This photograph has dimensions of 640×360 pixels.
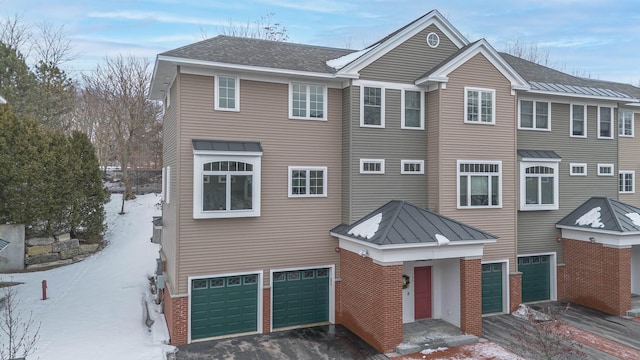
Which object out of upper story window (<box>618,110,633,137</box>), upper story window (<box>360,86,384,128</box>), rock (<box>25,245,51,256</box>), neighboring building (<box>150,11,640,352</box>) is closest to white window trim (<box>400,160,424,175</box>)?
neighboring building (<box>150,11,640,352</box>)

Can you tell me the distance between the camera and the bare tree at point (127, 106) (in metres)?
30.2

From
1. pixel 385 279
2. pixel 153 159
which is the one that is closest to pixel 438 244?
pixel 385 279

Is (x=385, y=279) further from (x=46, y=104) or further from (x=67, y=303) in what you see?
(x=46, y=104)

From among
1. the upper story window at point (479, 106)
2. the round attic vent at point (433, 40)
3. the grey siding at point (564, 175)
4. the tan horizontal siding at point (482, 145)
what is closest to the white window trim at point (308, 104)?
the tan horizontal siding at point (482, 145)

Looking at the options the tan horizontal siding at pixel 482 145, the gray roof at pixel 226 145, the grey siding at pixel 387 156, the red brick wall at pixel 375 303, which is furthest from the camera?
the tan horizontal siding at pixel 482 145

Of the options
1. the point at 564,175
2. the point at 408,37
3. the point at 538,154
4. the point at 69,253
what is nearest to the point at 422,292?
the point at 538,154

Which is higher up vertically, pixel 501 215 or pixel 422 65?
pixel 422 65

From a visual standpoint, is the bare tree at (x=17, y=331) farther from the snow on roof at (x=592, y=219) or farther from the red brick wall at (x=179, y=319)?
the snow on roof at (x=592, y=219)

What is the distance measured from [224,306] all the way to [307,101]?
685cm

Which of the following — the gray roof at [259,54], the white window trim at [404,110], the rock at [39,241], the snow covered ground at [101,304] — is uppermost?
the gray roof at [259,54]

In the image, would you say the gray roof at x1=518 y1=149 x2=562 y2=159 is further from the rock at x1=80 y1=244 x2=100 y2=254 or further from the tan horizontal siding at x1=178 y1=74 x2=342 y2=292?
the rock at x1=80 y1=244 x2=100 y2=254

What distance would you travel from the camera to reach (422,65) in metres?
13.9

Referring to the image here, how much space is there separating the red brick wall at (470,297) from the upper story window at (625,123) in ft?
37.6

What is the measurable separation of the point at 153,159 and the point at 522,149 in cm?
3402
